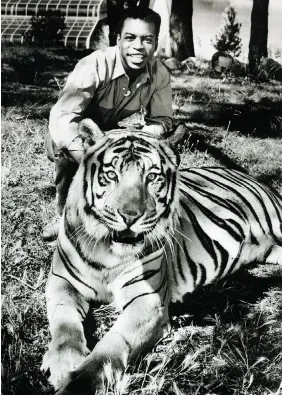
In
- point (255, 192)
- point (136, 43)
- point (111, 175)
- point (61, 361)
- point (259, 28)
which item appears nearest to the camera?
point (61, 361)

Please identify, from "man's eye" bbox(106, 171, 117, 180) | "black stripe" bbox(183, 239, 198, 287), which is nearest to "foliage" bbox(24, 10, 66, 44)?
"man's eye" bbox(106, 171, 117, 180)

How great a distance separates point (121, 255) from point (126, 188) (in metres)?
0.19

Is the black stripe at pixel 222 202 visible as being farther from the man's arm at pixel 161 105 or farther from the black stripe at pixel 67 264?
the black stripe at pixel 67 264

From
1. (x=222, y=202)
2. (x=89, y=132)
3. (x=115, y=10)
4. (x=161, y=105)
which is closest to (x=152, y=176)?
(x=89, y=132)

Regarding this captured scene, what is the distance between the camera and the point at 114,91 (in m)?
1.45

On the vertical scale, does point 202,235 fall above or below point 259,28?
below

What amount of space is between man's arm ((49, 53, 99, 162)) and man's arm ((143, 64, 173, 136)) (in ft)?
0.56

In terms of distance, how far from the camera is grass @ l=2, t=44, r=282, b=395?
1.25 meters

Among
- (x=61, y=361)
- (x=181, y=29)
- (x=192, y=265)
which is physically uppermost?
(x=181, y=29)

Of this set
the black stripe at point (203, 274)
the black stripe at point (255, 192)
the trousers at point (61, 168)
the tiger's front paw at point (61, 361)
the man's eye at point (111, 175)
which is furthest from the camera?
the black stripe at point (255, 192)

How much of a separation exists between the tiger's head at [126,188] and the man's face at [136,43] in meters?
0.22

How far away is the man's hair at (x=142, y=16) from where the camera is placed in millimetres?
1416

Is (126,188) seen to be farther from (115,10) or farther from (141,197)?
(115,10)

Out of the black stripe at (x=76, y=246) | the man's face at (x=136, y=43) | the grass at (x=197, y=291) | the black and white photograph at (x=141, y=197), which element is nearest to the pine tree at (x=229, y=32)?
the black and white photograph at (x=141, y=197)
